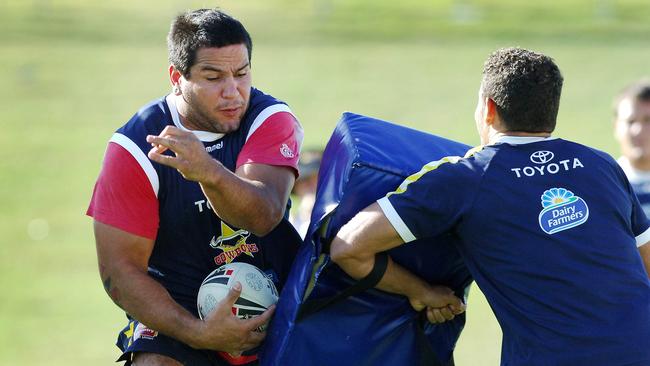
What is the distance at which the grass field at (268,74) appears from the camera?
1524 cm

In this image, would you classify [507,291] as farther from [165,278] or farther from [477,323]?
[477,323]

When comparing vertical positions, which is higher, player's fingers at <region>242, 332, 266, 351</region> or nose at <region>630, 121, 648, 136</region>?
nose at <region>630, 121, 648, 136</region>

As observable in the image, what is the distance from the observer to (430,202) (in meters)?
4.36

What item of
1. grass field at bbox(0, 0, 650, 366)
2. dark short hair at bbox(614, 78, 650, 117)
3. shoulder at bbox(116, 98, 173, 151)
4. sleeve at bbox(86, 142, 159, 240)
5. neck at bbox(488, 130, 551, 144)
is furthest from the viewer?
grass field at bbox(0, 0, 650, 366)

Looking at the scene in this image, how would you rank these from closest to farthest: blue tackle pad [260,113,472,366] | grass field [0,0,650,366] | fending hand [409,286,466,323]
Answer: blue tackle pad [260,113,472,366], fending hand [409,286,466,323], grass field [0,0,650,366]

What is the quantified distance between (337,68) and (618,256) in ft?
60.4

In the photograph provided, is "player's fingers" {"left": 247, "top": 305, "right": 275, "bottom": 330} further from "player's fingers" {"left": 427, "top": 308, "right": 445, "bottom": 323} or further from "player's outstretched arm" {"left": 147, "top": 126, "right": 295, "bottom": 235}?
"player's fingers" {"left": 427, "top": 308, "right": 445, "bottom": 323}

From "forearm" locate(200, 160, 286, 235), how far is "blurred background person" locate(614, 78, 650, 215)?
3516 millimetres

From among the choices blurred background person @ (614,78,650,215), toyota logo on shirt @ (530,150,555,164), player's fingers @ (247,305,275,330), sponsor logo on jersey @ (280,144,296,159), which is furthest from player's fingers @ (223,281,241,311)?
blurred background person @ (614,78,650,215)

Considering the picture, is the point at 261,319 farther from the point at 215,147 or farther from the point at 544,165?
the point at 544,165

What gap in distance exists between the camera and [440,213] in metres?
4.36

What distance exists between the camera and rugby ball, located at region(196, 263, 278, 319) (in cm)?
494

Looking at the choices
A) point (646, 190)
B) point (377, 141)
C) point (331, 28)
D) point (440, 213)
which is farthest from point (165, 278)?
point (331, 28)

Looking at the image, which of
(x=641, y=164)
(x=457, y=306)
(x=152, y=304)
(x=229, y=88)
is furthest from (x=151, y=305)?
(x=641, y=164)
